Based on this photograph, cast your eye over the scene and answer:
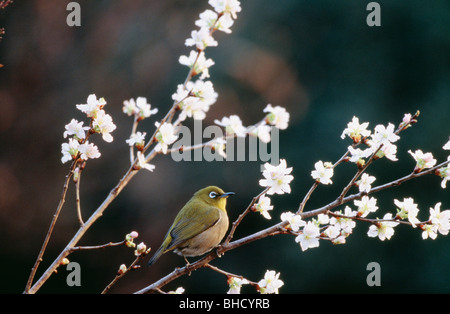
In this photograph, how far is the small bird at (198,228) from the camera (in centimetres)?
251

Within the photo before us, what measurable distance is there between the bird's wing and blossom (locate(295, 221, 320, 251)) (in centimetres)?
94

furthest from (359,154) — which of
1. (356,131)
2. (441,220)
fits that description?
(441,220)

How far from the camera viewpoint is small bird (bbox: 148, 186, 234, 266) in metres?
2.51

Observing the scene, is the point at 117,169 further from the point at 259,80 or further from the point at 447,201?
the point at 447,201

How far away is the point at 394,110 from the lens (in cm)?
572

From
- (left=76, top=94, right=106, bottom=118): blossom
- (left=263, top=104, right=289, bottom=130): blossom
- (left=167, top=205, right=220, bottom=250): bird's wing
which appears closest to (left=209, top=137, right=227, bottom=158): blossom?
(left=263, top=104, right=289, bottom=130): blossom

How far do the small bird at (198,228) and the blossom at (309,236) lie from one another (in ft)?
2.71

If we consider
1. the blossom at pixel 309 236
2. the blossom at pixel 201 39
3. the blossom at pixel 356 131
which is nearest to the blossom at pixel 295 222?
the blossom at pixel 309 236

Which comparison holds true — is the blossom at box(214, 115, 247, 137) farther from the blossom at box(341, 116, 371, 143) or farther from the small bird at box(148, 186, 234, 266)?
the small bird at box(148, 186, 234, 266)

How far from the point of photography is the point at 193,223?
8.42 feet

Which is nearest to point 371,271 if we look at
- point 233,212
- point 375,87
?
point 233,212

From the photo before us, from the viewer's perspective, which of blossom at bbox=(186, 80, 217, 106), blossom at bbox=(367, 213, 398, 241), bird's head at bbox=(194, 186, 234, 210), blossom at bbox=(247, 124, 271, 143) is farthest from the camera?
bird's head at bbox=(194, 186, 234, 210)

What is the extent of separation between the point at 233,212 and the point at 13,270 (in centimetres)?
253

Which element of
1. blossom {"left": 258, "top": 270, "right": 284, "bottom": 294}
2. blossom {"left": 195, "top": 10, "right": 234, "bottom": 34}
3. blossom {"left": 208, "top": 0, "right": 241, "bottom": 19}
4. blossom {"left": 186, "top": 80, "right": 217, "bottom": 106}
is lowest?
blossom {"left": 258, "top": 270, "right": 284, "bottom": 294}
